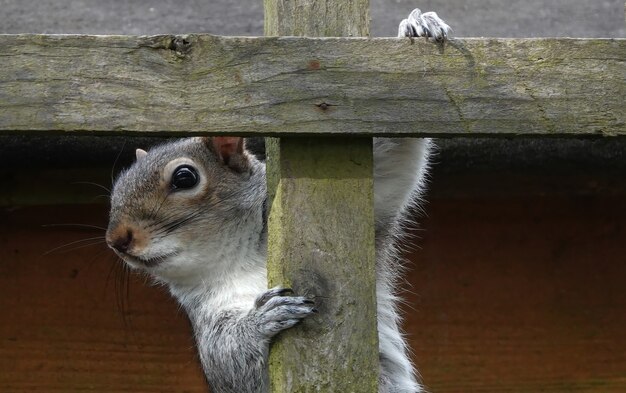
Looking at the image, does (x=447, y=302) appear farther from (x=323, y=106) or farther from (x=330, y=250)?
(x=323, y=106)

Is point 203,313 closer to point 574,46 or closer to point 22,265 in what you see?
point 22,265

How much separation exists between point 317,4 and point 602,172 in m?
1.24

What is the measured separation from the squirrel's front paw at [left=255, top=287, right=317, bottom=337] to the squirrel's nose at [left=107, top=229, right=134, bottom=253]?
1.58ft

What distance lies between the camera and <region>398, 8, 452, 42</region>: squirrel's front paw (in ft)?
7.27

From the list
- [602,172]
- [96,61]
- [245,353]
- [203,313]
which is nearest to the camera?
[96,61]

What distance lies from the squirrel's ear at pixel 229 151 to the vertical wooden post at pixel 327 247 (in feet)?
2.82

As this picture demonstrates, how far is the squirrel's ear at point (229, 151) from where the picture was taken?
2.94m

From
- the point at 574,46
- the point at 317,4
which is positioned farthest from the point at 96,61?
the point at 574,46

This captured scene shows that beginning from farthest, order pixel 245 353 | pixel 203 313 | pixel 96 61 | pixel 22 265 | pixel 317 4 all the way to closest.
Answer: pixel 22 265 < pixel 203 313 < pixel 245 353 < pixel 317 4 < pixel 96 61

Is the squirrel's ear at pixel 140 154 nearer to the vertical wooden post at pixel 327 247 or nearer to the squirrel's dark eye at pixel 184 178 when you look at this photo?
the squirrel's dark eye at pixel 184 178

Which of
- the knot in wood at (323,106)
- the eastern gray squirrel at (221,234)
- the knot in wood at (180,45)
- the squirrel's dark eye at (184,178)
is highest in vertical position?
the knot in wood at (180,45)

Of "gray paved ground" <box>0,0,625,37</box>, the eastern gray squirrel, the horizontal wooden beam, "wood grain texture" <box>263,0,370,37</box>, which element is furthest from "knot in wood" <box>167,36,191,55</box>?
"gray paved ground" <box>0,0,625,37</box>

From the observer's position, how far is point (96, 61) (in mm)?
1976

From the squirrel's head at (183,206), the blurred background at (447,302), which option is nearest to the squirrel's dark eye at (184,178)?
the squirrel's head at (183,206)
